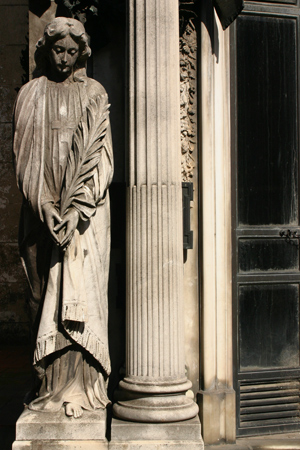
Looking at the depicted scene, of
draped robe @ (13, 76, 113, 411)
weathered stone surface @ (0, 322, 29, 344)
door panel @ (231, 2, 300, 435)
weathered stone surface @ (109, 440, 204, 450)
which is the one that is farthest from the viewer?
weathered stone surface @ (0, 322, 29, 344)

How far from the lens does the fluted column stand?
13.6ft

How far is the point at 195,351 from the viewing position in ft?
16.1

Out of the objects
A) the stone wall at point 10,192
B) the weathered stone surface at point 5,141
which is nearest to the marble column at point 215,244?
the stone wall at point 10,192

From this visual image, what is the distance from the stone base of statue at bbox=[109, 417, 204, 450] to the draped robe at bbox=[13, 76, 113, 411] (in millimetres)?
281

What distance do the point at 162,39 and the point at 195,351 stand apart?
2705mm

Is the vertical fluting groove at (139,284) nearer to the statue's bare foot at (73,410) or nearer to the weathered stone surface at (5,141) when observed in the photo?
the statue's bare foot at (73,410)

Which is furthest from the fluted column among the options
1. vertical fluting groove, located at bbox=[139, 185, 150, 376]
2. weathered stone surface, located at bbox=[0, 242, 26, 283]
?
weathered stone surface, located at bbox=[0, 242, 26, 283]

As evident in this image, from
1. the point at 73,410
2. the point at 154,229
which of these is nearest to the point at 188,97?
the point at 154,229

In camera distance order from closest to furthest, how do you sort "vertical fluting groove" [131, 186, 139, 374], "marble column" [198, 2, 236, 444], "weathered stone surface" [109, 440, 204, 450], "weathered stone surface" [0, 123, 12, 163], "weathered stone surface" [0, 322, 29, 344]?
"weathered stone surface" [109, 440, 204, 450]
"vertical fluting groove" [131, 186, 139, 374]
"marble column" [198, 2, 236, 444]
"weathered stone surface" [0, 322, 29, 344]
"weathered stone surface" [0, 123, 12, 163]

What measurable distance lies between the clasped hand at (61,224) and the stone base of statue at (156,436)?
1.45 meters

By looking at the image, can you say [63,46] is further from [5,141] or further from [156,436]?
[5,141]

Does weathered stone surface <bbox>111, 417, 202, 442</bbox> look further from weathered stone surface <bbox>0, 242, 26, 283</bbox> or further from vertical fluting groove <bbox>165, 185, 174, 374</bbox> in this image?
weathered stone surface <bbox>0, 242, 26, 283</bbox>

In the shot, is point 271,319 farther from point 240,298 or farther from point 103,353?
point 103,353

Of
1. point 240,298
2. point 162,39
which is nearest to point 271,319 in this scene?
point 240,298
